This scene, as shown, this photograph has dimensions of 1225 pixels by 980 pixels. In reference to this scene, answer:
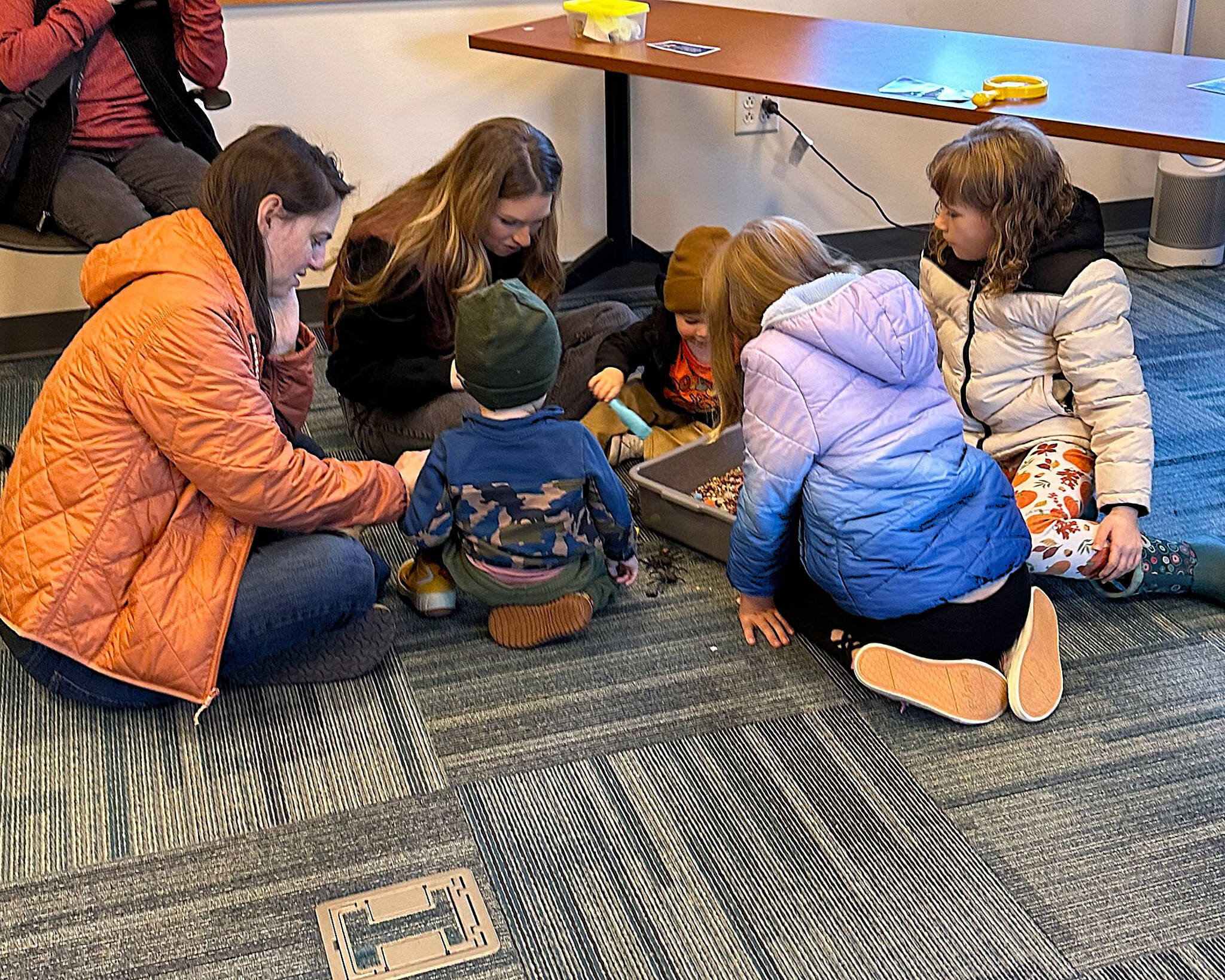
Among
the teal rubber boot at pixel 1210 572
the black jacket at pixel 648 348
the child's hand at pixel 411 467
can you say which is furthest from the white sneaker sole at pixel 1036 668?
the child's hand at pixel 411 467

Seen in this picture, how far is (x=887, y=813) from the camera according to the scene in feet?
5.26

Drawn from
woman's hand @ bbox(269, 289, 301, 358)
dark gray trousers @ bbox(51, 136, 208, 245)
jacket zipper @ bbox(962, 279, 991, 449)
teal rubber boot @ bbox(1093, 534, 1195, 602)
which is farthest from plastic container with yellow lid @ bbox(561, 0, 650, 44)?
teal rubber boot @ bbox(1093, 534, 1195, 602)

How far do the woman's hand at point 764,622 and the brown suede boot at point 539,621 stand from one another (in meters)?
0.26

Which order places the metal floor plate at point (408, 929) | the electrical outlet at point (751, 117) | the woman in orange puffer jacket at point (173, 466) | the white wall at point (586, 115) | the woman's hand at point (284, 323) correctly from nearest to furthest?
the metal floor plate at point (408, 929), the woman in orange puffer jacket at point (173, 466), the woman's hand at point (284, 323), the white wall at point (586, 115), the electrical outlet at point (751, 117)

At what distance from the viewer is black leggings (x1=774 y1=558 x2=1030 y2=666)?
1.77m

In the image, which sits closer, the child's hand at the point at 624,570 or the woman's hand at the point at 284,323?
the woman's hand at the point at 284,323

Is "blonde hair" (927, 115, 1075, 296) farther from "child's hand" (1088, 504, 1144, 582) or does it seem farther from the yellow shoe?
the yellow shoe

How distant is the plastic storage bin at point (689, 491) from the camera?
216cm

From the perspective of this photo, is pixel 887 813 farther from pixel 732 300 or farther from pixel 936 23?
pixel 936 23

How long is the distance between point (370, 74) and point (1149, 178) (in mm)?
2410

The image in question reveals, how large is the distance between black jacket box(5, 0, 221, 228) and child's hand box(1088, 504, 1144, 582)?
1.93 metres

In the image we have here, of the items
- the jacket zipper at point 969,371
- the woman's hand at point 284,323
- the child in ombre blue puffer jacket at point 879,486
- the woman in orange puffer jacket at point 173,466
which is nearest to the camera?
the woman in orange puffer jacket at point 173,466

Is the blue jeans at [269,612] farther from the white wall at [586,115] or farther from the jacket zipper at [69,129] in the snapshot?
the white wall at [586,115]

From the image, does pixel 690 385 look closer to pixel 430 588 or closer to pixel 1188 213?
pixel 430 588
